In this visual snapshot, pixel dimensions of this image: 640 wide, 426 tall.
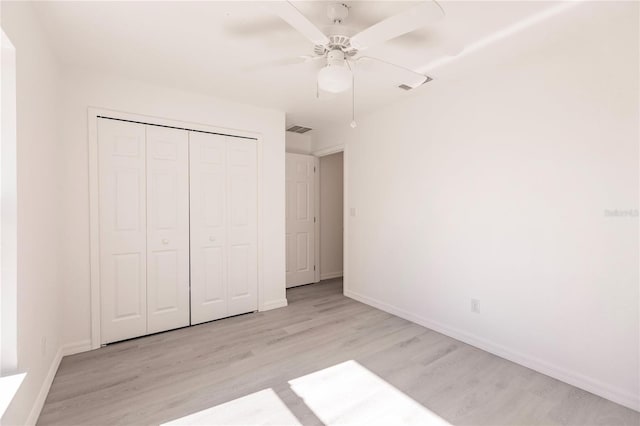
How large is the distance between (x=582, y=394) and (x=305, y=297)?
2856 mm

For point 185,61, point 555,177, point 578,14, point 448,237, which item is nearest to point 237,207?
point 185,61

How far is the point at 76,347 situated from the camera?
8.13 feet

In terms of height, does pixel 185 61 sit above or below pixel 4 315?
above

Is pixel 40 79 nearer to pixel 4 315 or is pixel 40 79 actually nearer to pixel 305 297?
pixel 4 315

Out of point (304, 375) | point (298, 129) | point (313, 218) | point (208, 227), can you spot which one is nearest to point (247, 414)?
point (304, 375)

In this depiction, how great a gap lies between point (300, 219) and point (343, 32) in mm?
3061

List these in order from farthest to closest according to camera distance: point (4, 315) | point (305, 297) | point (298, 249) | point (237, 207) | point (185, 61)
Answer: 1. point (298, 249)
2. point (305, 297)
3. point (237, 207)
4. point (185, 61)
5. point (4, 315)

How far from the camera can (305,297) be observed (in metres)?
4.00

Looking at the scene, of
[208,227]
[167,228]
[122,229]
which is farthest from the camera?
[208,227]

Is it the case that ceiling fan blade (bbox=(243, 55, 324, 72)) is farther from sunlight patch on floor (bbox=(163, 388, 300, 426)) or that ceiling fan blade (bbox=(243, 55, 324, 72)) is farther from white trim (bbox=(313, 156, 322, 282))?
sunlight patch on floor (bbox=(163, 388, 300, 426))

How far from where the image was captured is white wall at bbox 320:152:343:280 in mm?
4918

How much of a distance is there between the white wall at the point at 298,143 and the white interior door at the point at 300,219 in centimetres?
16

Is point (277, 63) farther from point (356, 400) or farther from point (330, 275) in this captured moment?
point (330, 275)

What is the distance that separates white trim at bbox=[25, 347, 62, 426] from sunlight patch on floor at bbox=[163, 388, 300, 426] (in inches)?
29.8
